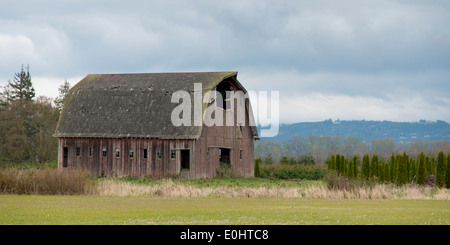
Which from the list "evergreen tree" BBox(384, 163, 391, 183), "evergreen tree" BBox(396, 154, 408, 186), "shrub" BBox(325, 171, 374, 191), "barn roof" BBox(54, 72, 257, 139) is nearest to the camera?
"shrub" BBox(325, 171, 374, 191)

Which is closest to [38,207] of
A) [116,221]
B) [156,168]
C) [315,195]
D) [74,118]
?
[116,221]

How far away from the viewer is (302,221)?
17.0 metres

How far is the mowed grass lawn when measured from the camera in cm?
1720

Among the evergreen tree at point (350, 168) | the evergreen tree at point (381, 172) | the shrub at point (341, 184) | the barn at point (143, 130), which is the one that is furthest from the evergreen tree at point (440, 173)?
the barn at point (143, 130)

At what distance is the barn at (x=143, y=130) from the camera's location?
43281 millimetres

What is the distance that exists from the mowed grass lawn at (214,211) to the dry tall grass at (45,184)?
2.28 m

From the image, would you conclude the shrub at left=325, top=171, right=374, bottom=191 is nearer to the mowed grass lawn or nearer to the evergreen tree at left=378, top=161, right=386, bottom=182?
the mowed grass lawn

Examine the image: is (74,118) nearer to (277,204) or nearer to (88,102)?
(88,102)

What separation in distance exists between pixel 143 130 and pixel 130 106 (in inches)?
110

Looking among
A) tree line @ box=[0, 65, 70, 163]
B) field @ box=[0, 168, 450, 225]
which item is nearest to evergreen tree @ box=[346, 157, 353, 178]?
field @ box=[0, 168, 450, 225]

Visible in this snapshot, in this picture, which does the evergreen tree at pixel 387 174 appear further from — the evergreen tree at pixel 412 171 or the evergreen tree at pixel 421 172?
the evergreen tree at pixel 421 172

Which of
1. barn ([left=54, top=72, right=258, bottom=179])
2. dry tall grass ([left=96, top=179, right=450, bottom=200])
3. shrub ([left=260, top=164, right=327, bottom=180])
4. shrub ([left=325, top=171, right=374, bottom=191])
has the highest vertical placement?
barn ([left=54, top=72, right=258, bottom=179])

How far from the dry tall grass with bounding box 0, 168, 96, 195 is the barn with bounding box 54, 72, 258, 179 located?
15.1 meters
